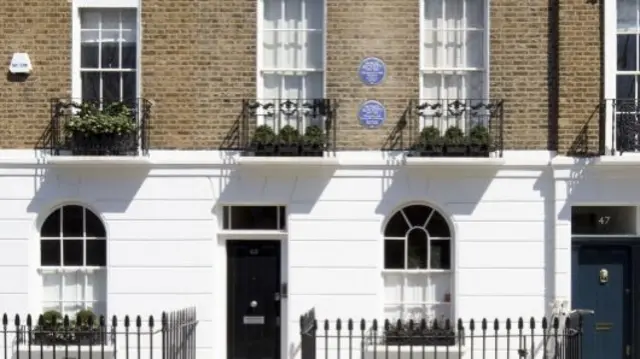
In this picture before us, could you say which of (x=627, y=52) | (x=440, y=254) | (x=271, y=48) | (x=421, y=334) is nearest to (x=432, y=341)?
(x=421, y=334)

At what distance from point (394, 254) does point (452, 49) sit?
306cm

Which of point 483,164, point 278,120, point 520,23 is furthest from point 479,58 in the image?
point 278,120

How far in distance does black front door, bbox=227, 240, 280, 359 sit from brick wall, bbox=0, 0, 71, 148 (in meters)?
3.28

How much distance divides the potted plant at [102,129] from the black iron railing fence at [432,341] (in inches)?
142

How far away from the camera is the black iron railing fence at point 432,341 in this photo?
13977mm

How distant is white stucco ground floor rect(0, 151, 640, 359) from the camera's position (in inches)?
569

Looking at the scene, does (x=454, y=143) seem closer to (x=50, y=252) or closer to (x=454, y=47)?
(x=454, y=47)

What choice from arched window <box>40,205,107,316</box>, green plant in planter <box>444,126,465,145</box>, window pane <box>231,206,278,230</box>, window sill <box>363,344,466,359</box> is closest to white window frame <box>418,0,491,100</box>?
green plant in planter <box>444,126,465,145</box>

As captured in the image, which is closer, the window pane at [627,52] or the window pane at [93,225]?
the window pane at [627,52]

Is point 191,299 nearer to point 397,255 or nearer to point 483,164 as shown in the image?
point 397,255

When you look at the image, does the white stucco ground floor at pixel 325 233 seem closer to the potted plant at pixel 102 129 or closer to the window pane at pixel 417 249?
the window pane at pixel 417 249

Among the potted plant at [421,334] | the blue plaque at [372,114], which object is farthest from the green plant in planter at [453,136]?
the potted plant at [421,334]

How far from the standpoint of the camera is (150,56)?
14.7m

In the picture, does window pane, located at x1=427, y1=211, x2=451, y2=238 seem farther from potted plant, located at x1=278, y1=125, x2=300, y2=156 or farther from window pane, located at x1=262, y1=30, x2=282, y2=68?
window pane, located at x1=262, y1=30, x2=282, y2=68
